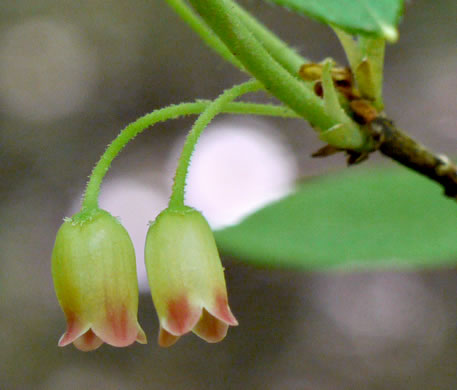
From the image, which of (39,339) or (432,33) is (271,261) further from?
(39,339)

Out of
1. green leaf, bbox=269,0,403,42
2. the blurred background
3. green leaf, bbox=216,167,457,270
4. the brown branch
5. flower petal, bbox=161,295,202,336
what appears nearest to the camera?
green leaf, bbox=269,0,403,42

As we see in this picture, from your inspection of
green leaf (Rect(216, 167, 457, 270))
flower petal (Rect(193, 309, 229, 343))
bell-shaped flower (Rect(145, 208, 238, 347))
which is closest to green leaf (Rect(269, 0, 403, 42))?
bell-shaped flower (Rect(145, 208, 238, 347))

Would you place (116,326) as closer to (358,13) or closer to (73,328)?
(73,328)

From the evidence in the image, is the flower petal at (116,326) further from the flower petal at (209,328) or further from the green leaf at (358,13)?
the green leaf at (358,13)

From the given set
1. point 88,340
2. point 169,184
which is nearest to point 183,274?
point 88,340

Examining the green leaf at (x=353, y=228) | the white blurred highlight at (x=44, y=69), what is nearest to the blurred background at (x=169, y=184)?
the white blurred highlight at (x=44, y=69)

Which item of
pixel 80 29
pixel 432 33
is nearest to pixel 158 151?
pixel 80 29

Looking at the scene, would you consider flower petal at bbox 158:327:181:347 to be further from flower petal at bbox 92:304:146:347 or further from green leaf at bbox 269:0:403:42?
green leaf at bbox 269:0:403:42
